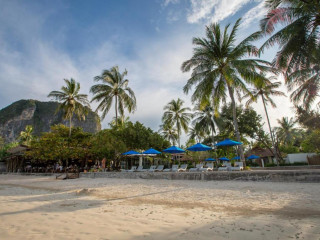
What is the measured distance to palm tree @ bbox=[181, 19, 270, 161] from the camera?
12109 mm

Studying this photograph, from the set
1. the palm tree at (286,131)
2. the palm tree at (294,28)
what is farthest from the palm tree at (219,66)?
the palm tree at (286,131)

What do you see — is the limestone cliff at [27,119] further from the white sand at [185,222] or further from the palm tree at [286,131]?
the white sand at [185,222]

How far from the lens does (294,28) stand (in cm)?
891

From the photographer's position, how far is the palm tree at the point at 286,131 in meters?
37.5

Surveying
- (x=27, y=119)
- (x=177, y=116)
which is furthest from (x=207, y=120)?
(x=27, y=119)

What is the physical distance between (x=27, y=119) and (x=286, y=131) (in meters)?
88.0

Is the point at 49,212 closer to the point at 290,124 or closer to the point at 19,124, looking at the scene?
the point at 290,124

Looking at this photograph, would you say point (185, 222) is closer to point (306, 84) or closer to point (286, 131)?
point (306, 84)

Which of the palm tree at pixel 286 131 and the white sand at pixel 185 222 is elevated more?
the palm tree at pixel 286 131

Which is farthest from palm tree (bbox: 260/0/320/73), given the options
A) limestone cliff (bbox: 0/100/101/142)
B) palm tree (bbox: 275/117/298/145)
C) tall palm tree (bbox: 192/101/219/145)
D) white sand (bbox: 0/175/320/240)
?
limestone cliff (bbox: 0/100/101/142)

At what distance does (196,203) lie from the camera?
520 centimetres

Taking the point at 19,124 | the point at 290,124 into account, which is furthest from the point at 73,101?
the point at 19,124

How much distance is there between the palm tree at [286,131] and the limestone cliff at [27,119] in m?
58.5

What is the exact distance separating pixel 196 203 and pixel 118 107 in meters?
15.8
